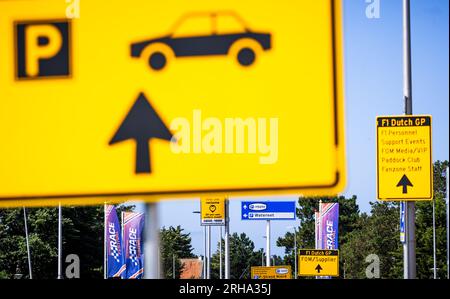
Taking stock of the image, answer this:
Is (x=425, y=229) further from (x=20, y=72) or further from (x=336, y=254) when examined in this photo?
(x=20, y=72)

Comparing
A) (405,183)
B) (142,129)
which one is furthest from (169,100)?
(405,183)

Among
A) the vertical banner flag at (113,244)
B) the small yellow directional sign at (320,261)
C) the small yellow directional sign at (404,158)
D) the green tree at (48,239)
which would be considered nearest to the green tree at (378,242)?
the green tree at (48,239)

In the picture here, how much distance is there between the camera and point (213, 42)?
2.06m

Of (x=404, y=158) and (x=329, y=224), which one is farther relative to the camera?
(x=329, y=224)

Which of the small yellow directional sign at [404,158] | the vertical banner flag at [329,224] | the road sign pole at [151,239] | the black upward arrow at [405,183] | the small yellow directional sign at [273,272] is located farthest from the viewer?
the vertical banner flag at [329,224]

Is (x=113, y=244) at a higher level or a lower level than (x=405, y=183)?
lower

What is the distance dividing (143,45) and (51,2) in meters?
0.29

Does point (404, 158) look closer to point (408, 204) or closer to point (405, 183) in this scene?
point (405, 183)

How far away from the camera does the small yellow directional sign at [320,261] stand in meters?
38.1

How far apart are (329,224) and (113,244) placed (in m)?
12.2

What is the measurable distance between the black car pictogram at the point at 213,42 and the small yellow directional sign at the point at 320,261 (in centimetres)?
3577

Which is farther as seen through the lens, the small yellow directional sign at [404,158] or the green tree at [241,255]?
the green tree at [241,255]

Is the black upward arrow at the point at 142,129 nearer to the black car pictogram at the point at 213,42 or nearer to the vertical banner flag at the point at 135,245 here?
the black car pictogram at the point at 213,42
